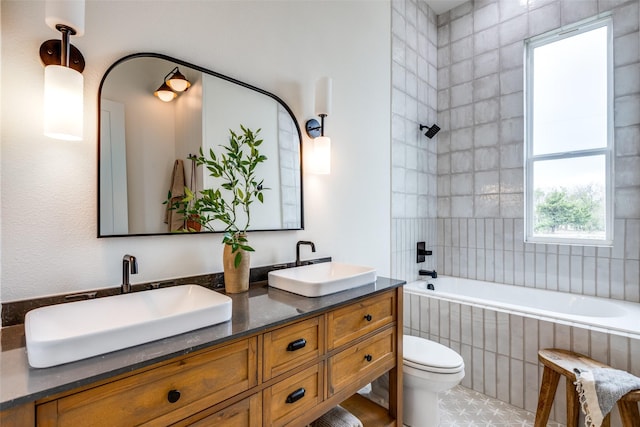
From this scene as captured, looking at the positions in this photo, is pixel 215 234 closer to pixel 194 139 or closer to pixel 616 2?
pixel 194 139

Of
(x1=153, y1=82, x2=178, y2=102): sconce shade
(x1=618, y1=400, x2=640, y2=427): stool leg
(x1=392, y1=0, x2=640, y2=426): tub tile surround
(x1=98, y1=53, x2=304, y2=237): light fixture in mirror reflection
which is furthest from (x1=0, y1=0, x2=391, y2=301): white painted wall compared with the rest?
(x1=618, y1=400, x2=640, y2=427): stool leg

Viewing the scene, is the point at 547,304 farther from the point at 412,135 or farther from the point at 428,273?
the point at 412,135

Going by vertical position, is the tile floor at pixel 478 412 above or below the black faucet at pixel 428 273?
below

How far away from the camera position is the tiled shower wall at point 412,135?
267 cm

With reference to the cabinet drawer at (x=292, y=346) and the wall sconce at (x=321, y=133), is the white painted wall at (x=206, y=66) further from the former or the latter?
the cabinet drawer at (x=292, y=346)

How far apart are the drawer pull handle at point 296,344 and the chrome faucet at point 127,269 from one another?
61 centimetres

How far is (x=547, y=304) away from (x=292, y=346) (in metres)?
2.50

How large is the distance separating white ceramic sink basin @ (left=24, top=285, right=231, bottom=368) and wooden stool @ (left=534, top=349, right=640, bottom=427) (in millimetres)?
1802

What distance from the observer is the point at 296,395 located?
1104 millimetres

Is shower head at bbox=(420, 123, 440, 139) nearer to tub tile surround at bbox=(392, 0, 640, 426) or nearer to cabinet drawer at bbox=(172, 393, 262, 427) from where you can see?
tub tile surround at bbox=(392, 0, 640, 426)

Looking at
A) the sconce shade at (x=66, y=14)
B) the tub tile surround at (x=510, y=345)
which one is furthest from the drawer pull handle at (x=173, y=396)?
the tub tile surround at (x=510, y=345)

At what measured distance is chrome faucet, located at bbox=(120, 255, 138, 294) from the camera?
3.65ft

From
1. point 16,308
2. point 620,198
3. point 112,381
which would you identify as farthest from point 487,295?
point 16,308

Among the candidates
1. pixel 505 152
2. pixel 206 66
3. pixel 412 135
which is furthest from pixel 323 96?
pixel 505 152
